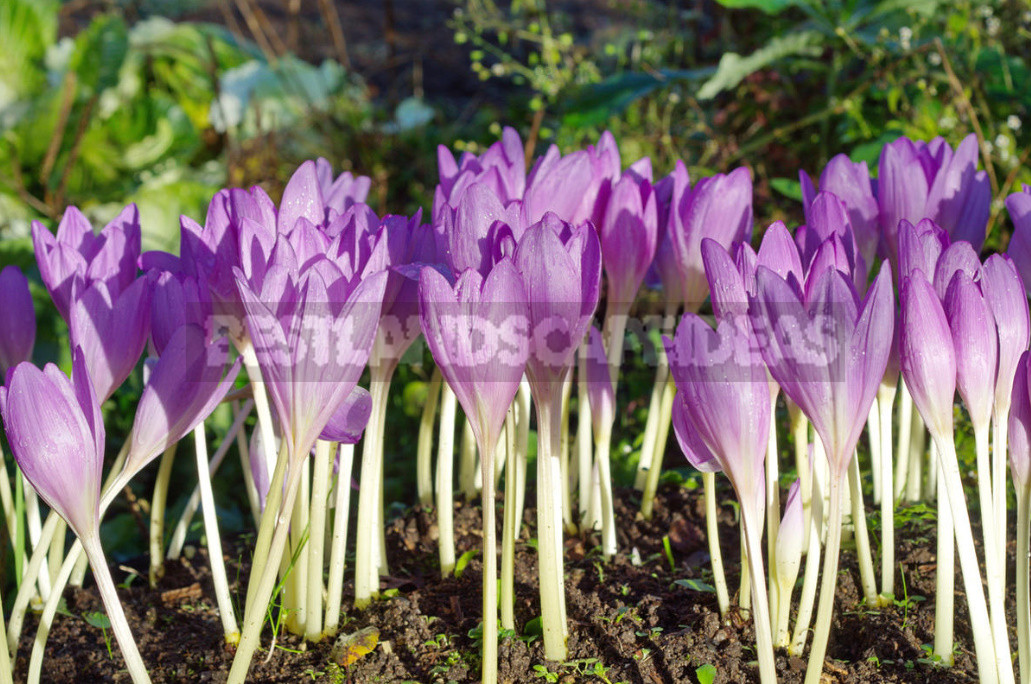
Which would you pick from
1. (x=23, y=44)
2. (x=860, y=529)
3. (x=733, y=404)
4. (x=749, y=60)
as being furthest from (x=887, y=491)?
(x=23, y=44)

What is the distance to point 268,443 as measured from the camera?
1.33 meters

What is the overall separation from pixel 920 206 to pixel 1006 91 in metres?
1.70

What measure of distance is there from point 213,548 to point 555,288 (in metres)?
0.59

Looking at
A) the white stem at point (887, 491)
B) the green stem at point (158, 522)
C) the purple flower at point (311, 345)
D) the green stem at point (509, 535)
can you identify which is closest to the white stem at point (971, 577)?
the white stem at point (887, 491)

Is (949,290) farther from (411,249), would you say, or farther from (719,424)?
(411,249)

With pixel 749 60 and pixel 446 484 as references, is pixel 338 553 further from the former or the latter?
pixel 749 60

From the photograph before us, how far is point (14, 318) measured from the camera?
1311 millimetres

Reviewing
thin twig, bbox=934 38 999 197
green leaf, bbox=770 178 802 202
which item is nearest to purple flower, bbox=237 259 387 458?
thin twig, bbox=934 38 999 197

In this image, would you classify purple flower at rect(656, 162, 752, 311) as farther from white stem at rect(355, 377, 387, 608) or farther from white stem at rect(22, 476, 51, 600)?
white stem at rect(22, 476, 51, 600)

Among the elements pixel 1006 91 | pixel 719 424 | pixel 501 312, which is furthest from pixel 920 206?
pixel 1006 91

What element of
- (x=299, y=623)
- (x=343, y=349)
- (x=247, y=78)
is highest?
(x=247, y=78)

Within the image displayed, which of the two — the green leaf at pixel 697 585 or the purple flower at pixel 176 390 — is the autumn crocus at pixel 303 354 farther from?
the green leaf at pixel 697 585

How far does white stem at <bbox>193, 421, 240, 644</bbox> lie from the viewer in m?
1.24

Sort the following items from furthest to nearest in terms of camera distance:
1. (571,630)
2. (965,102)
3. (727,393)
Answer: (965,102), (571,630), (727,393)
